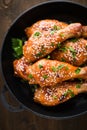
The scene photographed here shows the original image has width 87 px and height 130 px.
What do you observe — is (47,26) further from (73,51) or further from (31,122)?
(31,122)

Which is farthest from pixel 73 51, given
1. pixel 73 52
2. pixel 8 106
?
pixel 8 106

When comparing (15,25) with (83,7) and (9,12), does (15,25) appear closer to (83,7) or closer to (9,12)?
(9,12)

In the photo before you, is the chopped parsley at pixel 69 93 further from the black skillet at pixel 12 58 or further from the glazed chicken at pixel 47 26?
the glazed chicken at pixel 47 26

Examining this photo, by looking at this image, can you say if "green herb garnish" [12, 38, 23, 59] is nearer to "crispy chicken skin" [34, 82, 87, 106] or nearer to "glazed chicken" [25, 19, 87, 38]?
"glazed chicken" [25, 19, 87, 38]

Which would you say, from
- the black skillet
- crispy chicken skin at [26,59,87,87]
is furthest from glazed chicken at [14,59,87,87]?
the black skillet

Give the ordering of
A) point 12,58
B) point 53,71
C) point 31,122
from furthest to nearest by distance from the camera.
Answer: point 31,122
point 12,58
point 53,71

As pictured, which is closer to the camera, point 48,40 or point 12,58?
point 48,40
